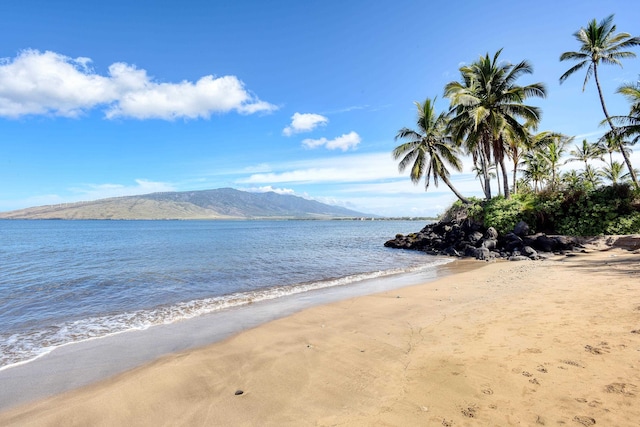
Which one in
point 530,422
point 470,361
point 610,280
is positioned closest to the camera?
point 530,422

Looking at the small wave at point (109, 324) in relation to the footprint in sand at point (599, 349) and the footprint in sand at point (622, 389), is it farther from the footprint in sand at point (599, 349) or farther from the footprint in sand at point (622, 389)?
the footprint in sand at point (622, 389)

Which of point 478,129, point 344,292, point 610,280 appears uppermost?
point 478,129

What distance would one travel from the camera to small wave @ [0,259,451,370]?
7.41 metres

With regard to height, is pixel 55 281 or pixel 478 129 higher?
pixel 478 129

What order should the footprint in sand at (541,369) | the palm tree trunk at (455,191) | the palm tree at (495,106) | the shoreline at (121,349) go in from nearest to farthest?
the footprint in sand at (541,369), the shoreline at (121,349), the palm tree at (495,106), the palm tree trunk at (455,191)

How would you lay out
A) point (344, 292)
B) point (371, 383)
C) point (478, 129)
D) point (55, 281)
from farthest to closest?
point (478, 129)
point (55, 281)
point (344, 292)
point (371, 383)

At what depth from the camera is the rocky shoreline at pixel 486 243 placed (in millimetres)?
20781

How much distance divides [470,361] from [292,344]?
3597 mm

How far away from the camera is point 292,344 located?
707 cm

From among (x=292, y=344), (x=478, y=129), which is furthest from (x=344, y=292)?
(x=478, y=129)

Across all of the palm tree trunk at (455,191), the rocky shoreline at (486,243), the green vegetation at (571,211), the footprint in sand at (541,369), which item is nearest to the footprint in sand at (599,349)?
the footprint in sand at (541,369)

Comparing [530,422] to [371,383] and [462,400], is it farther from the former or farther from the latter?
[371,383]

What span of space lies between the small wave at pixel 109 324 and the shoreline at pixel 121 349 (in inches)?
11.0

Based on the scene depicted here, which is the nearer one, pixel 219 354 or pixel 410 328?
pixel 219 354
